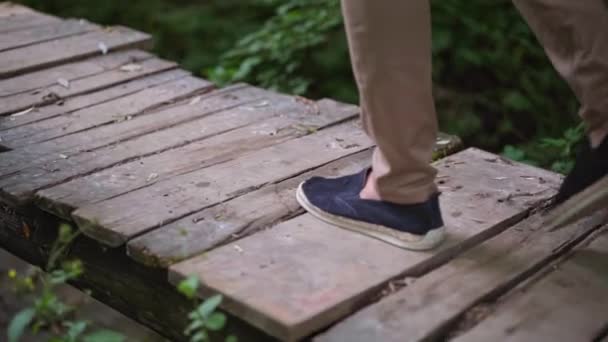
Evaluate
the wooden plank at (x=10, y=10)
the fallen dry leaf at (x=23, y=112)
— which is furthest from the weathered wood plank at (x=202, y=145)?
the wooden plank at (x=10, y=10)

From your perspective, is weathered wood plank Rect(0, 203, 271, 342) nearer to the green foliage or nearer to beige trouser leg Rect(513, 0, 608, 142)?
beige trouser leg Rect(513, 0, 608, 142)

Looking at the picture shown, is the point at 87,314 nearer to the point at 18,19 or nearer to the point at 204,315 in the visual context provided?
the point at 204,315

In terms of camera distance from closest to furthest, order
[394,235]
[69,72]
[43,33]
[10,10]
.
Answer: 1. [394,235]
2. [69,72]
3. [43,33]
4. [10,10]

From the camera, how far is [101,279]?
2254 millimetres

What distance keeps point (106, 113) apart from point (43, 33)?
1.07 metres

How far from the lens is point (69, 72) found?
3250 mm

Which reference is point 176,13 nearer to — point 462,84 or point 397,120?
point 462,84

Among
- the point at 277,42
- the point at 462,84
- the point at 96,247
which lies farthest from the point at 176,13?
the point at 96,247

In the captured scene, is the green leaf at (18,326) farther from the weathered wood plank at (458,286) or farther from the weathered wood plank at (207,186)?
the weathered wood plank at (458,286)

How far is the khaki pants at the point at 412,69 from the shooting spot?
5.66 feet

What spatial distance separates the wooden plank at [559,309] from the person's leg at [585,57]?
0.70ft

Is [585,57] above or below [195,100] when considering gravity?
above

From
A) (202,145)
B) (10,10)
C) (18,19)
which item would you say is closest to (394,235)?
(202,145)

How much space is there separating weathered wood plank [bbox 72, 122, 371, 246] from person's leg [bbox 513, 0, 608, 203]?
2.34ft
